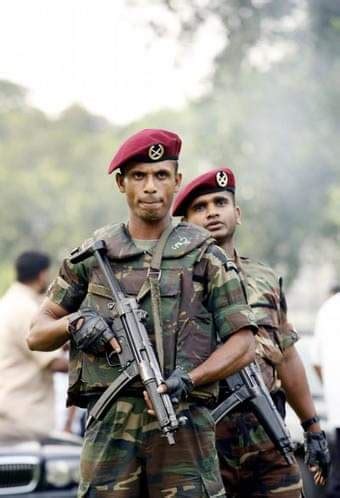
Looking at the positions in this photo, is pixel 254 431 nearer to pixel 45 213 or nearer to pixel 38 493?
pixel 38 493

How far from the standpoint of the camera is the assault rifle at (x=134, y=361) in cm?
424

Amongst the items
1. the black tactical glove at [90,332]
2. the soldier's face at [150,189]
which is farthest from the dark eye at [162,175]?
the black tactical glove at [90,332]

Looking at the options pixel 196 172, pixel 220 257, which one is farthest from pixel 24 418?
pixel 196 172

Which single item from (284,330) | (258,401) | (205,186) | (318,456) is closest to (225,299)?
(258,401)

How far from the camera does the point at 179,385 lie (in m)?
4.29

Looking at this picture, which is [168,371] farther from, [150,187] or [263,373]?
[263,373]

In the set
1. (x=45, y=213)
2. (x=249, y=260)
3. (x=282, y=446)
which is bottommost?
(x=282, y=446)

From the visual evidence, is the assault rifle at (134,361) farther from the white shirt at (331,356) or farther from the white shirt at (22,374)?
the white shirt at (22,374)

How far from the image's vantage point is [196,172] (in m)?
33.1

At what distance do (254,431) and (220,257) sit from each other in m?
1.23

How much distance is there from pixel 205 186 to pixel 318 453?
4.05 ft

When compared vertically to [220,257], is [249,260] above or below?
above

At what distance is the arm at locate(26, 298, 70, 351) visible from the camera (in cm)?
453

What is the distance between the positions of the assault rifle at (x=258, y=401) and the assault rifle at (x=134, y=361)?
1.00m
